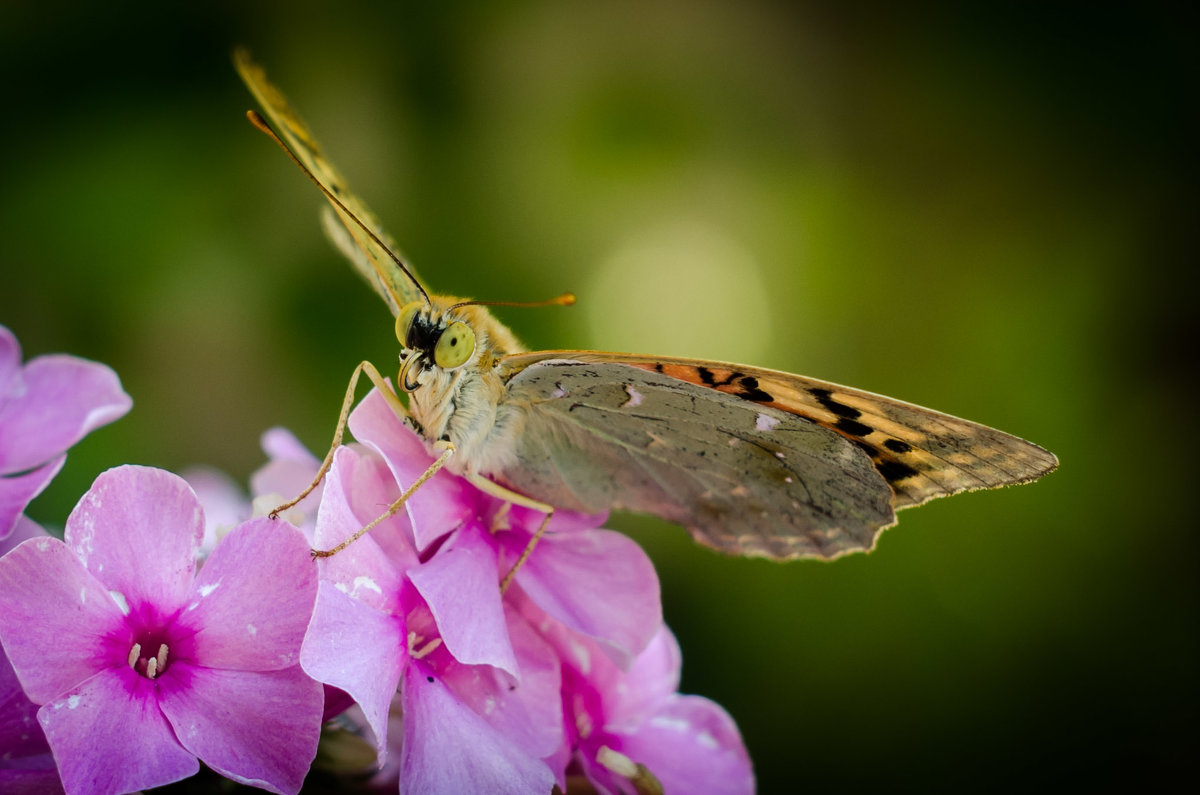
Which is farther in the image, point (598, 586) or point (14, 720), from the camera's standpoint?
point (598, 586)

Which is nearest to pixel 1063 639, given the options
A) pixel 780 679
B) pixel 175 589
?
pixel 780 679

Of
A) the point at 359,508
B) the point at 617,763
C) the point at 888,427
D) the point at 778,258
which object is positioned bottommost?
the point at 778,258

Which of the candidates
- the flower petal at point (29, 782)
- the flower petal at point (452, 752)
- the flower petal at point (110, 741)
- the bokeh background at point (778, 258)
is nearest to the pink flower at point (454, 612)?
the flower petal at point (452, 752)

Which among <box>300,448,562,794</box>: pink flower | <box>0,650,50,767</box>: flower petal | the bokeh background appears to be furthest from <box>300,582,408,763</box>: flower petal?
the bokeh background

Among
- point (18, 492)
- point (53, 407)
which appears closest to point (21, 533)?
point (18, 492)

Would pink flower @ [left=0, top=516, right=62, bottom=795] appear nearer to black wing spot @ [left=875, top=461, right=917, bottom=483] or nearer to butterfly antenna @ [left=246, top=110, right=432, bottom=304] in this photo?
butterfly antenna @ [left=246, top=110, right=432, bottom=304]

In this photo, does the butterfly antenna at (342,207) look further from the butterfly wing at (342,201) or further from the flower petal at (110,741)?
the flower petal at (110,741)

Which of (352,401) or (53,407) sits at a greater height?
(53,407)

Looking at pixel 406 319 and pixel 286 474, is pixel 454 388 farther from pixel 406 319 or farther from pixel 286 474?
pixel 286 474
